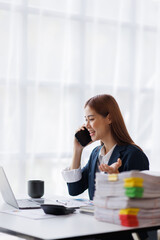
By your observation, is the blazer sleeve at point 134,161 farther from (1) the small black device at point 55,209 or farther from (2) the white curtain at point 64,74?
(2) the white curtain at point 64,74

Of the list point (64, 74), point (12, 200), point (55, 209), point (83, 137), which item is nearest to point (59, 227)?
point (55, 209)

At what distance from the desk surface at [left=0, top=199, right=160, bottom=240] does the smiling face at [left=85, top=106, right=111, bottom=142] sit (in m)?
0.71

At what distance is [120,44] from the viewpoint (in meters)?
4.07

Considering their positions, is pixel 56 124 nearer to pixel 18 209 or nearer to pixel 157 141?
pixel 157 141

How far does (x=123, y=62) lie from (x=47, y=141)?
41.3 inches

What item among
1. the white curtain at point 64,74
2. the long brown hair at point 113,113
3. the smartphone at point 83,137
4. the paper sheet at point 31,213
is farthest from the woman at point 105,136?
the white curtain at point 64,74

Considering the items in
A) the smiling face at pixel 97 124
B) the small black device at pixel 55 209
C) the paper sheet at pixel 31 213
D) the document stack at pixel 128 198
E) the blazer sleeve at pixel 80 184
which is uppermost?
the smiling face at pixel 97 124

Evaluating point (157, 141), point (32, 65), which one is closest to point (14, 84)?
point (32, 65)

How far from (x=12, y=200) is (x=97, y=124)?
662 mm

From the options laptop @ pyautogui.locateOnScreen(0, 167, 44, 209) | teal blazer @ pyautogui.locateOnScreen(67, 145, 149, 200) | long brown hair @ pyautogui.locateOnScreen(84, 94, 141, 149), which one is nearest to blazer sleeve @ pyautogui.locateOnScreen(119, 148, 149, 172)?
teal blazer @ pyautogui.locateOnScreen(67, 145, 149, 200)

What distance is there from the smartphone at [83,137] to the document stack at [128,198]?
2.92ft

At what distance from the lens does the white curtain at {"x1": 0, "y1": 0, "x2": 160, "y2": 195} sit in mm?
3531

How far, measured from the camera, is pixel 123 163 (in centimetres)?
239

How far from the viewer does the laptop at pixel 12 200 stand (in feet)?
6.93
